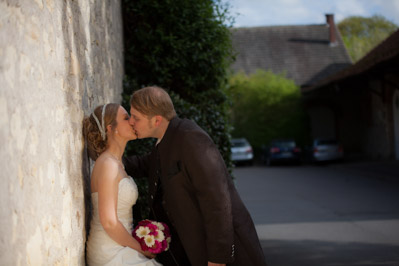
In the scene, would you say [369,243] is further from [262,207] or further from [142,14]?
[142,14]

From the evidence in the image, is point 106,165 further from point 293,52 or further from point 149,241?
point 293,52

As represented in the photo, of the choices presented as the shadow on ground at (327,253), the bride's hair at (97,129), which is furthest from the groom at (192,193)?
the shadow on ground at (327,253)

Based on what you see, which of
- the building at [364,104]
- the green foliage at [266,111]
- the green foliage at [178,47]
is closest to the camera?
the green foliage at [178,47]

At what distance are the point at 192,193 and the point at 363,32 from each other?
4559cm

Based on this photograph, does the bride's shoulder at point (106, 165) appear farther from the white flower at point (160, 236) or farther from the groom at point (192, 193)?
the white flower at point (160, 236)

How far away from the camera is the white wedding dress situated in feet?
10.3

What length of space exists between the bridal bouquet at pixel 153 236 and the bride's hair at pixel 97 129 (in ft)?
2.01

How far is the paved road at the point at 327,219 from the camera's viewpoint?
6.36m

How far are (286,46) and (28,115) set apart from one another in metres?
34.6

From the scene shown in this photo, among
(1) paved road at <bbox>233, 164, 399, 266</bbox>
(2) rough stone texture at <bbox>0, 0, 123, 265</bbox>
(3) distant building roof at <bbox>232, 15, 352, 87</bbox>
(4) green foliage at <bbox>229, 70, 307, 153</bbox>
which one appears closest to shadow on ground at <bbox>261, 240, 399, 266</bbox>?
(1) paved road at <bbox>233, 164, 399, 266</bbox>

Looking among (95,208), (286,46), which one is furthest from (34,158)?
(286,46)

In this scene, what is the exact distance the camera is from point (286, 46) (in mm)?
35562

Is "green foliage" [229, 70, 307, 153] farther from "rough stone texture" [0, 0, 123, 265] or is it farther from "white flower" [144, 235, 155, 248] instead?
"white flower" [144, 235, 155, 248]

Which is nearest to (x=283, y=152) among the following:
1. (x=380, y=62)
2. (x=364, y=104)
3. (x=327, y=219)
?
(x=364, y=104)
